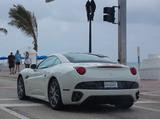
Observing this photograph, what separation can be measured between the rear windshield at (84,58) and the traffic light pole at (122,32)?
7.65 m

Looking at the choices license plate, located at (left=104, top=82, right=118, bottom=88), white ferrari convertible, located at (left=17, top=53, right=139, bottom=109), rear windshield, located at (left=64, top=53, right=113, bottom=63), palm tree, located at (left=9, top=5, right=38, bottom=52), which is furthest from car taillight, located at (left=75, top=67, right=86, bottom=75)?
palm tree, located at (left=9, top=5, right=38, bottom=52)

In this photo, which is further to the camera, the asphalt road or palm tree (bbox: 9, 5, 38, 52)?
palm tree (bbox: 9, 5, 38, 52)

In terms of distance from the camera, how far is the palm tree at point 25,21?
1823 inches

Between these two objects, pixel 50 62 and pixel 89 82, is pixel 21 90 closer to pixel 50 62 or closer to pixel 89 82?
pixel 50 62

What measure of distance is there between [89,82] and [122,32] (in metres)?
9.26

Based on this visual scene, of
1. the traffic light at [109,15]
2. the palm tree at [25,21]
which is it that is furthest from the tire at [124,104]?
the palm tree at [25,21]

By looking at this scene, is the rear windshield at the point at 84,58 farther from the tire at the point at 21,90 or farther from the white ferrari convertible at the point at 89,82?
the tire at the point at 21,90

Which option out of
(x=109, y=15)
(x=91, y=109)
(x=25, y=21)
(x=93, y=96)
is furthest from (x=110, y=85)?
(x=25, y=21)

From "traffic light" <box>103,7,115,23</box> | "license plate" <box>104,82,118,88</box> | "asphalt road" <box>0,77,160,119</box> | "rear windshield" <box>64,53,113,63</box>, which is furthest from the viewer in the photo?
"traffic light" <box>103,7,115,23</box>

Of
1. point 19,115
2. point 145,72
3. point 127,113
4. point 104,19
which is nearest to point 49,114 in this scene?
point 19,115

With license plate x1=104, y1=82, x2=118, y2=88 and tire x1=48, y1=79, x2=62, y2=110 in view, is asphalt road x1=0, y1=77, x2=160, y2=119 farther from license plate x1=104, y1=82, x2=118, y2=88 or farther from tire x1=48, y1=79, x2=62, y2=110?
license plate x1=104, y1=82, x2=118, y2=88

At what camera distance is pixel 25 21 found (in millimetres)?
46531

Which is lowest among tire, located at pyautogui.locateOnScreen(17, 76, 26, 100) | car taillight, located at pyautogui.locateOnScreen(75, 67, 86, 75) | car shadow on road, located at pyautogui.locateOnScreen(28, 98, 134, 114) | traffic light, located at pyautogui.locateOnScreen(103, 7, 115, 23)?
car shadow on road, located at pyautogui.locateOnScreen(28, 98, 134, 114)

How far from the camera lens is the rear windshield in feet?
40.2
